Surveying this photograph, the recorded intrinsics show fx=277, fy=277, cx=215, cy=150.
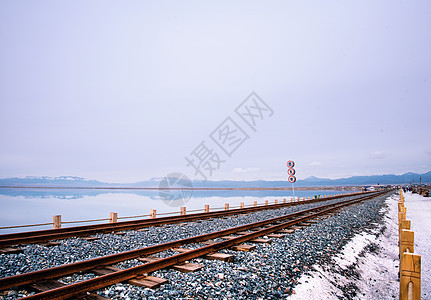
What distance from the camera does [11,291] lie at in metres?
4.86

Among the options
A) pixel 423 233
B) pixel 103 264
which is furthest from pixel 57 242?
pixel 423 233

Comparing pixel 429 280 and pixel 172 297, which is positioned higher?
pixel 172 297

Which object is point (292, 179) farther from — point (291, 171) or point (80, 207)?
point (80, 207)

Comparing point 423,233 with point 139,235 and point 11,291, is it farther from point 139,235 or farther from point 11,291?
point 11,291

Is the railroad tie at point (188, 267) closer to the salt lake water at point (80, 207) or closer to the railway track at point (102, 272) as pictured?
the railway track at point (102, 272)

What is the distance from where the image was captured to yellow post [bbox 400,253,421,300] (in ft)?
11.6

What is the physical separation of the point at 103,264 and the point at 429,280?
28.5ft

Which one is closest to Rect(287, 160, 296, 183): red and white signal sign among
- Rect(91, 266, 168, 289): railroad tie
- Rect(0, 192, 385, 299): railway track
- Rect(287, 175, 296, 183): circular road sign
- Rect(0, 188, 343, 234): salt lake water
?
Rect(287, 175, 296, 183): circular road sign

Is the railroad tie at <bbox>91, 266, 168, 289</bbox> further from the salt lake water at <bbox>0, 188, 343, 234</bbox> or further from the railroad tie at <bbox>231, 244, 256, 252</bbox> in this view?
the salt lake water at <bbox>0, 188, 343, 234</bbox>

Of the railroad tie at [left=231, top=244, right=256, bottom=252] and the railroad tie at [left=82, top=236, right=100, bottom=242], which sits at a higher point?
the railroad tie at [left=231, top=244, right=256, bottom=252]

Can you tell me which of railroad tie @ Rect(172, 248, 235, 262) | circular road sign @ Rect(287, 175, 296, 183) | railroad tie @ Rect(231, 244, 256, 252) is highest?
circular road sign @ Rect(287, 175, 296, 183)

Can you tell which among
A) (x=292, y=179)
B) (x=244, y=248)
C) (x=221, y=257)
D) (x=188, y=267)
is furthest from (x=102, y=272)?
(x=292, y=179)

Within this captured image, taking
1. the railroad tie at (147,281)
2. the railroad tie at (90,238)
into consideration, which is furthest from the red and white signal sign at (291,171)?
the railroad tie at (147,281)

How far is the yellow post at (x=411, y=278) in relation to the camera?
11.6ft
